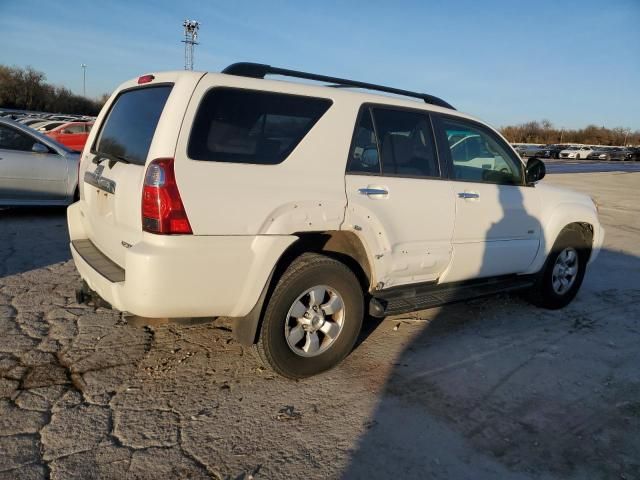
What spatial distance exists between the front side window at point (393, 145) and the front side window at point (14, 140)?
6708mm

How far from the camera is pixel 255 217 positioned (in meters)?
2.99

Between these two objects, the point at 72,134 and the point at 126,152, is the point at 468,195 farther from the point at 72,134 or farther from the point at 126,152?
the point at 72,134

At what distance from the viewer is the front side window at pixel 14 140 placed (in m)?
7.90

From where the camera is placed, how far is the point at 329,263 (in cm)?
336

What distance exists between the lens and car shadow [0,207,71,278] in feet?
18.7

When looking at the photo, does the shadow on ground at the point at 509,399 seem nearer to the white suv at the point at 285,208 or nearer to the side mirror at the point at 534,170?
the white suv at the point at 285,208

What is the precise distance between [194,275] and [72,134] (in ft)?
53.7

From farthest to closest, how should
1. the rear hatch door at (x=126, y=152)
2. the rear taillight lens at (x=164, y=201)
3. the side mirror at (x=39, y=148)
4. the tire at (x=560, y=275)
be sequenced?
1. the side mirror at (x=39, y=148)
2. the tire at (x=560, y=275)
3. the rear hatch door at (x=126, y=152)
4. the rear taillight lens at (x=164, y=201)

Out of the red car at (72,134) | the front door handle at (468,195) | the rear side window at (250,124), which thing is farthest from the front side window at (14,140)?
the red car at (72,134)

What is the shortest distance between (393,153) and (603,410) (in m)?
2.23

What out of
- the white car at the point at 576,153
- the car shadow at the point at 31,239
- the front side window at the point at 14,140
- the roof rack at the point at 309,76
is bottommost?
the car shadow at the point at 31,239

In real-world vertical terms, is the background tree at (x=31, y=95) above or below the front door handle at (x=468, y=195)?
above

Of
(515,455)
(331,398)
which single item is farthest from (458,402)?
(331,398)

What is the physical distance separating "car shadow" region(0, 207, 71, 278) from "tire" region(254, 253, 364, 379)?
3.55 metres
